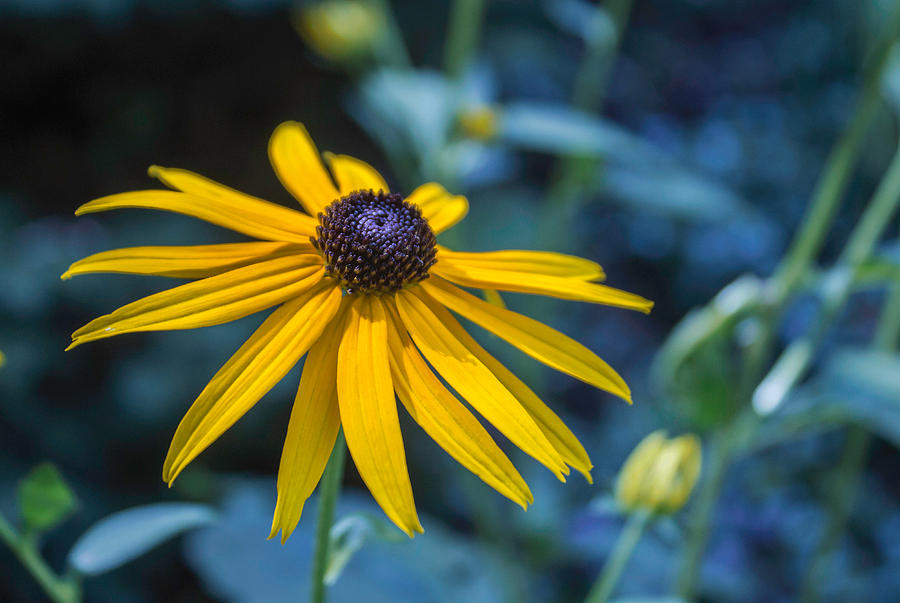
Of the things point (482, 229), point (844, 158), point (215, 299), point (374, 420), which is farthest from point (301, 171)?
point (482, 229)

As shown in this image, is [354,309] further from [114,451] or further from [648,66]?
[648,66]

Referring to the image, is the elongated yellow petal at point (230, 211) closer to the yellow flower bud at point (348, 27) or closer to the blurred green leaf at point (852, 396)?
the blurred green leaf at point (852, 396)

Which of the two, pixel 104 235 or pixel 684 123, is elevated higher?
pixel 684 123

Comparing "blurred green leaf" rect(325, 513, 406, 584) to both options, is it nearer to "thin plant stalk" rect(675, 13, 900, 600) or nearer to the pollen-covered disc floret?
the pollen-covered disc floret

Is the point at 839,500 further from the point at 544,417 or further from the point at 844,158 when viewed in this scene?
the point at 544,417

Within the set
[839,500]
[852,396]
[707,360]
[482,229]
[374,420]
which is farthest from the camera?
[482,229]

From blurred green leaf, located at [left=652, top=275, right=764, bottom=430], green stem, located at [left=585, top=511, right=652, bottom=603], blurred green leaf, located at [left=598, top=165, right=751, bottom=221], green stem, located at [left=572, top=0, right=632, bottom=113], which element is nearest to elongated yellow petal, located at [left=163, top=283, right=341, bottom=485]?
green stem, located at [left=585, top=511, right=652, bottom=603]

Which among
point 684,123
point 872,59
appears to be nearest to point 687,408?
point 872,59
